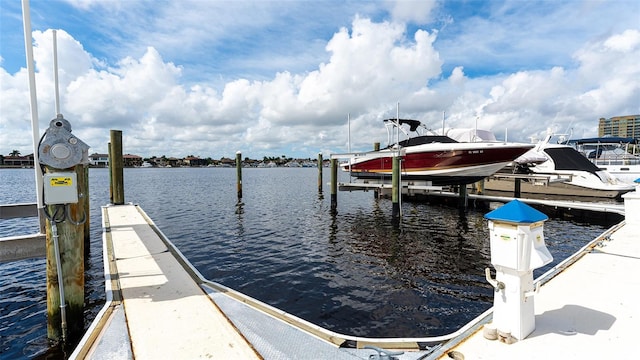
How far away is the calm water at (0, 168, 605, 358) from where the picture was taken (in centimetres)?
568

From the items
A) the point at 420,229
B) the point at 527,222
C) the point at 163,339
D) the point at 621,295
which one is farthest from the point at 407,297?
the point at 420,229

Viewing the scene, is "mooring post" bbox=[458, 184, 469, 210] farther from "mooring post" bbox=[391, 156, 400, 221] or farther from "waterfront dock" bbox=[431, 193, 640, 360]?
"waterfront dock" bbox=[431, 193, 640, 360]

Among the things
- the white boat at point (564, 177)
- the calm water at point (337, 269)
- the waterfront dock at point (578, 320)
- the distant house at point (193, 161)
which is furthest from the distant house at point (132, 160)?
the waterfront dock at point (578, 320)

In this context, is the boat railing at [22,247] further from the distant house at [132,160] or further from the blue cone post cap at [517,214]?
the distant house at [132,160]

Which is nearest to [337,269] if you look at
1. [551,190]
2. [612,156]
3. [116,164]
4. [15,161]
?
[116,164]

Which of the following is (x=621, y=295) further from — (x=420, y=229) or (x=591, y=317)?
(x=420, y=229)

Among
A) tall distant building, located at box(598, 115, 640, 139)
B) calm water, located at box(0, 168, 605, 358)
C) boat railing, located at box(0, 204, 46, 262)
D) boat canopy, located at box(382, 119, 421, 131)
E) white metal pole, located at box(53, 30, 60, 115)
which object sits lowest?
calm water, located at box(0, 168, 605, 358)

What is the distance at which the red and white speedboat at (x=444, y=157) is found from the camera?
14016mm

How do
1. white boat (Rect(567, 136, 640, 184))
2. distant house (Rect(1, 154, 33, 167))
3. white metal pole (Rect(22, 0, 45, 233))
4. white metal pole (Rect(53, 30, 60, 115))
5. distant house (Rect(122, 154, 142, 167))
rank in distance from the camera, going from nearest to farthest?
white metal pole (Rect(22, 0, 45, 233))
white metal pole (Rect(53, 30, 60, 115))
white boat (Rect(567, 136, 640, 184))
distant house (Rect(1, 154, 33, 167))
distant house (Rect(122, 154, 142, 167))

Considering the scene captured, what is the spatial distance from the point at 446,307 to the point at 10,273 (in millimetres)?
10306

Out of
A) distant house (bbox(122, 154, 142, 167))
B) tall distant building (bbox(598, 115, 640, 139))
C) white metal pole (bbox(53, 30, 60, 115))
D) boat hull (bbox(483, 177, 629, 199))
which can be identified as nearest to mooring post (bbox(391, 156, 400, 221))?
white metal pole (bbox(53, 30, 60, 115))

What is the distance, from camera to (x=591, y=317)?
11.6 feet

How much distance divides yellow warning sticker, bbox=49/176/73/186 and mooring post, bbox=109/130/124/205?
25.9 ft

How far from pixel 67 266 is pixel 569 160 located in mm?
28873
